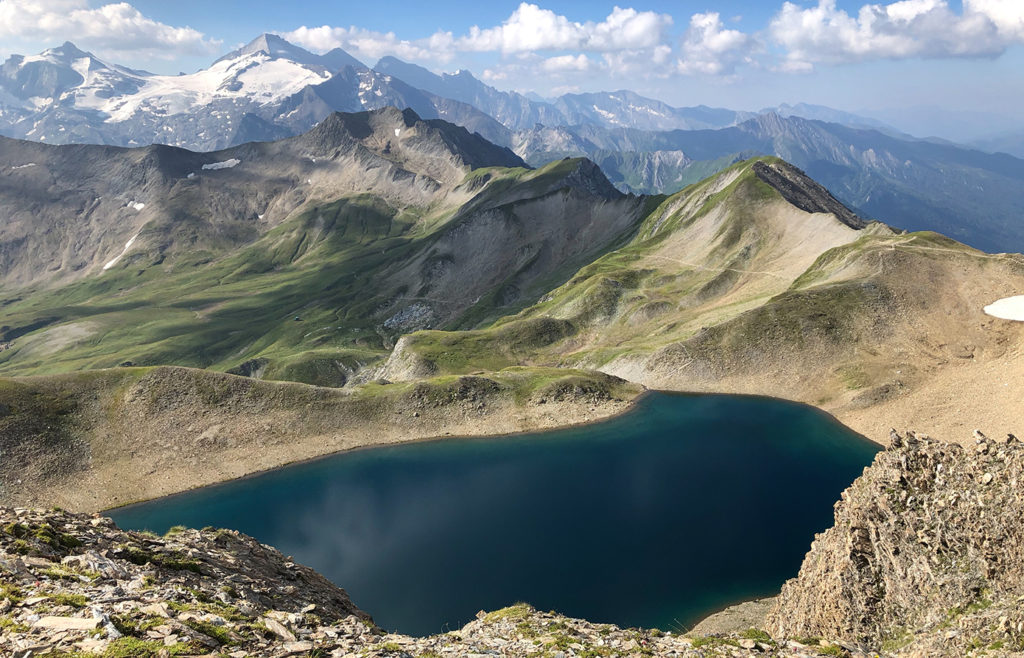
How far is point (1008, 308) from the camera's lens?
348 feet

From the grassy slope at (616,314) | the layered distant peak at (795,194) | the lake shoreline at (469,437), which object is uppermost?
the layered distant peak at (795,194)

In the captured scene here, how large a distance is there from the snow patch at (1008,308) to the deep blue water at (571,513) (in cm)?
4148

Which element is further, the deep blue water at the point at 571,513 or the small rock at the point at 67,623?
the deep blue water at the point at 571,513

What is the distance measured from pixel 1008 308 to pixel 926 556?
4013 inches

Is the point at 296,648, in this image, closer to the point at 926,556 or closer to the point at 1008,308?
the point at 926,556

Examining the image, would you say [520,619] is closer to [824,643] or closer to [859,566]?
[824,643]

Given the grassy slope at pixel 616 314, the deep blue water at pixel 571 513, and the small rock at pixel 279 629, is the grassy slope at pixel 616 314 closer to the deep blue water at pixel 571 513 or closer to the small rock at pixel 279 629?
the deep blue water at pixel 571 513

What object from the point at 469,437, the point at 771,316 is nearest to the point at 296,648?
the point at 469,437

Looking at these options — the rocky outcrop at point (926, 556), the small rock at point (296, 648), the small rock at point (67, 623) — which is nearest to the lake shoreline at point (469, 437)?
the rocky outcrop at point (926, 556)

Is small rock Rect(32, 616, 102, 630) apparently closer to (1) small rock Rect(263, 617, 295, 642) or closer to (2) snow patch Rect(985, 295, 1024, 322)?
(1) small rock Rect(263, 617, 295, 642)

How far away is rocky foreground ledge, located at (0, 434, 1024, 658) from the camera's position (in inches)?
847

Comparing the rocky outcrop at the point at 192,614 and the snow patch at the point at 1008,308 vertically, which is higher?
the snow patch at the point at 1008,308

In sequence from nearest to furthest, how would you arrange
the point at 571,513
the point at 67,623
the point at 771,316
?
the point at 67,623 → the point at 571,513 → the point at 771,316

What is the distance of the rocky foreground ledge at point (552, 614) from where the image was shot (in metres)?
21.5
